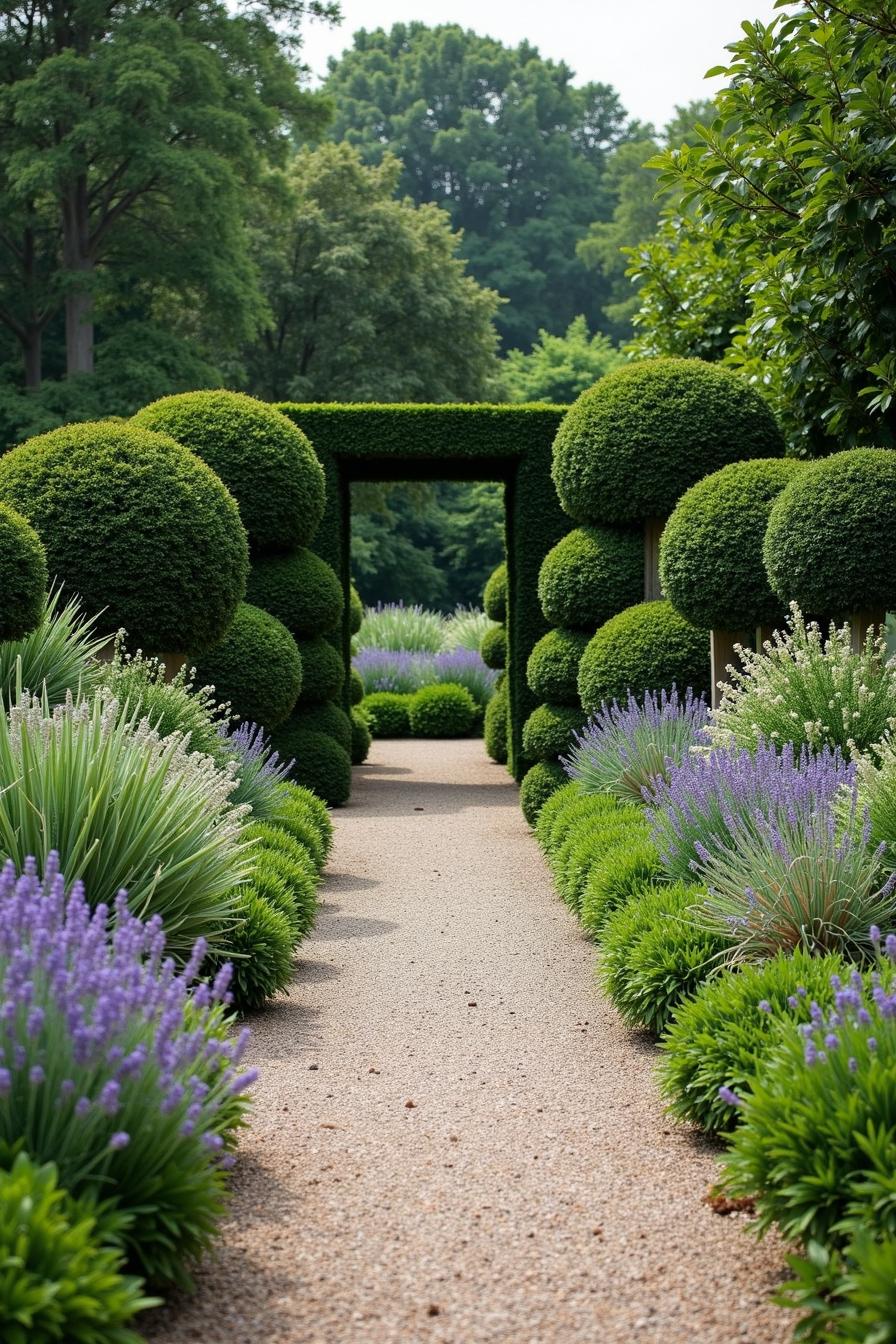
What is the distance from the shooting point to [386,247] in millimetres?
28078

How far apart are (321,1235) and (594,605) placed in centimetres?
764

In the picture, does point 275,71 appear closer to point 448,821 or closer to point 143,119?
point 143,119

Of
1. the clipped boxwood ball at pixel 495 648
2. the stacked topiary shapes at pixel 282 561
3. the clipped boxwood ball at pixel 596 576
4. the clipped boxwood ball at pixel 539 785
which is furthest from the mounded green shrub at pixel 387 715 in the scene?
the clipped boxwood ball at pixel 596 576

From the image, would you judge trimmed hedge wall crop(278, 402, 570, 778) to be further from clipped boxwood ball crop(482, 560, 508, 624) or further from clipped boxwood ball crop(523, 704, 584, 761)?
clipped boxwood ball crop(482, 560, 508, 624)

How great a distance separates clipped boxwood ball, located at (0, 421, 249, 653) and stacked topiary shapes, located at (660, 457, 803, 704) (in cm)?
276

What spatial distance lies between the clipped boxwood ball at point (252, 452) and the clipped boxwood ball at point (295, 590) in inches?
14.6

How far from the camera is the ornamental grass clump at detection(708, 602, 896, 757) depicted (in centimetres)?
661

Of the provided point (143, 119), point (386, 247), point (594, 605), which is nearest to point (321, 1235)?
point (594, 605)

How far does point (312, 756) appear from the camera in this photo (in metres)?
11.8

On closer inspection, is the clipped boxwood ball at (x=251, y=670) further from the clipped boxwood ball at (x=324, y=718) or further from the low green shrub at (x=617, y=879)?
the low green shrub at (x=617, y=879)

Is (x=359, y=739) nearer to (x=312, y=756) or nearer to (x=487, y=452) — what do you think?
(x=312, y=756)

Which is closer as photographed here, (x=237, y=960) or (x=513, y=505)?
(x=237, y=960)

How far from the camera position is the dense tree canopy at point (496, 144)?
44688 mm

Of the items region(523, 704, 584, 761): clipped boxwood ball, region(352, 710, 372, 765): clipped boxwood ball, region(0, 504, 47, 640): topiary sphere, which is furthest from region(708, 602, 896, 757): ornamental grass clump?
region(352, 710, 372, 765): clipped boxwood ball
